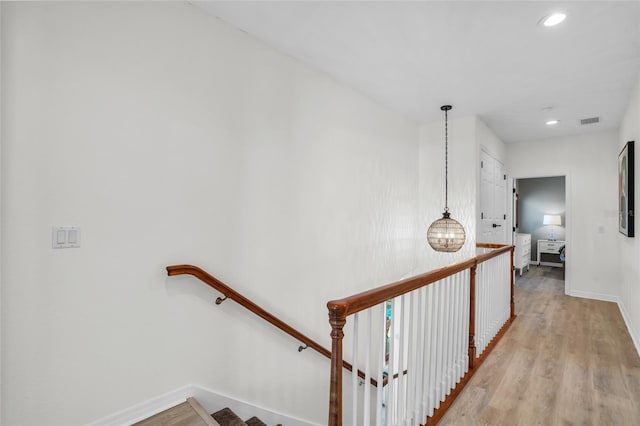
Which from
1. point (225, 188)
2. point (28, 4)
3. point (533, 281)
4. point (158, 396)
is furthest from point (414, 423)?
point (533, 281)

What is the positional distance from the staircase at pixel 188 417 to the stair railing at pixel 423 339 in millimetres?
791

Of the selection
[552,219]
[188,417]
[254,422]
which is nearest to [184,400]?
[188,417]

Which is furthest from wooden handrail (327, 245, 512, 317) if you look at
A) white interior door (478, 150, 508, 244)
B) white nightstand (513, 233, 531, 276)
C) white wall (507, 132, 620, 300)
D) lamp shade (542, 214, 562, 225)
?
lamp shade (542, 214, 562, 225)

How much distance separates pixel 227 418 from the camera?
194 centimetres

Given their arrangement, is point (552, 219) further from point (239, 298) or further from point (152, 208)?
point (152, 208)

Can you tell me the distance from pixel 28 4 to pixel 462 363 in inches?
130

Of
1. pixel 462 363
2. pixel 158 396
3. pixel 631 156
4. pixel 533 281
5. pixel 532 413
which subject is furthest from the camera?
pixel 533 281

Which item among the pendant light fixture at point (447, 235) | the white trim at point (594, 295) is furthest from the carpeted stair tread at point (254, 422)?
the white trim at point (594, 295)

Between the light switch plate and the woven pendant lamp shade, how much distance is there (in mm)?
3333

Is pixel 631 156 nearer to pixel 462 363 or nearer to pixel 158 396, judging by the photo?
pixel 462 363

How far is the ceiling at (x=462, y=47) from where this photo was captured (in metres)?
2.04

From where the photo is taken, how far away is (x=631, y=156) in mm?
3242

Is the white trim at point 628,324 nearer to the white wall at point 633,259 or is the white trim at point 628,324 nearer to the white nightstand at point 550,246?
the white wall at point 633,259

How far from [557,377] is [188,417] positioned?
8.81 feet
